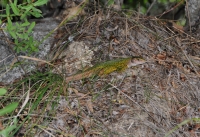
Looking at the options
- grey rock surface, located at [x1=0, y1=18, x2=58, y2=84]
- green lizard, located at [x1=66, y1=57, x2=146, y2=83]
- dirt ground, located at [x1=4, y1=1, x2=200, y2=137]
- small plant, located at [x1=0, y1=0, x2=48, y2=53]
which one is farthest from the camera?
grey rock surface, located at [x1=0, y1=18, x2=58, y2=84]

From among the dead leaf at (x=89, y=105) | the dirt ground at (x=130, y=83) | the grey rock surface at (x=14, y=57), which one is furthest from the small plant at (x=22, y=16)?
the dead leaf at (x=89, y=105)

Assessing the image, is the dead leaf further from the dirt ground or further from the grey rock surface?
the grey rock surface

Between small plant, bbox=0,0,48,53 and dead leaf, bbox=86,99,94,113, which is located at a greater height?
small plant, bbox=0,0,48,53

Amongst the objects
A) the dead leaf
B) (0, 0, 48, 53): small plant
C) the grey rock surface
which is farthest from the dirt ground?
(0, 0, 48, 53): small plant

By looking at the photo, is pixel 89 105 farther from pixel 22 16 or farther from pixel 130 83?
pixel 22 16

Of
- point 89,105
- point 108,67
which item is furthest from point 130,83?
point 89,105

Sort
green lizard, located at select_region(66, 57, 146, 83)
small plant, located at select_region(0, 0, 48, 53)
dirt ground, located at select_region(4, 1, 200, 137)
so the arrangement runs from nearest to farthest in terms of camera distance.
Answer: small plant, located at select_region(0, 0, 48, 53) < dirt ground, located at select_region(4, 1, 200, 137) < green lizard, located at select_region(66, 57, 146, 83)
